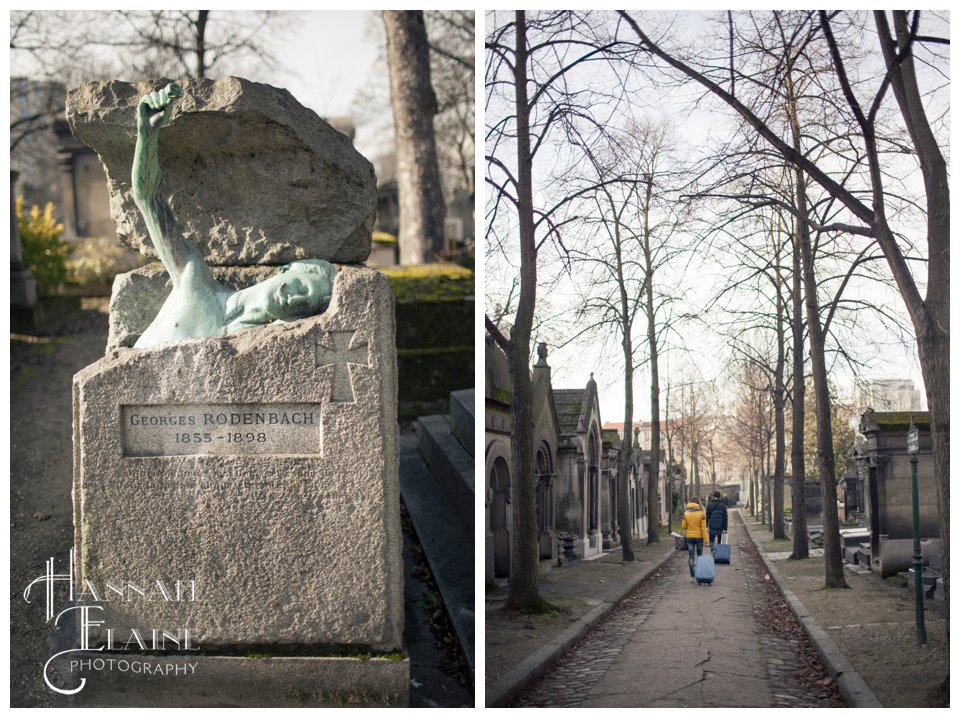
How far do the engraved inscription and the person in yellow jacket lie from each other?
2219mm

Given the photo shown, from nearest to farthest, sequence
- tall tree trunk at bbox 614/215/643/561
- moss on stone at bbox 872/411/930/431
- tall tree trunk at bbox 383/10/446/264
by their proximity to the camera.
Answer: moss on stone at bbox 872/411/930/431, tall tree trunk at bbox 614/215/643/561, tall tree trunk at bbox 383/10/446/264

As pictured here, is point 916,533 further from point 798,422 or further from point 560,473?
point 560,473

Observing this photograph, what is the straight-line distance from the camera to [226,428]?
499cm

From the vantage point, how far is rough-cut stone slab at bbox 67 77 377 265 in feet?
18.2

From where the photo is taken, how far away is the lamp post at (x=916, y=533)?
526 centimetres

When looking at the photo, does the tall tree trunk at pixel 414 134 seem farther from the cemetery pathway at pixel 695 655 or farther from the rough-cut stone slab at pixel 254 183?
the cemetery pathway at pixel 695 655

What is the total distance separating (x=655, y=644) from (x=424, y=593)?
5.29 ft

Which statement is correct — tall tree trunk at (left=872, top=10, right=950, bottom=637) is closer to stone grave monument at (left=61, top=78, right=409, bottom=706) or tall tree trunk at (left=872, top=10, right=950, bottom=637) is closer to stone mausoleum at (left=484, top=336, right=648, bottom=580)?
stone mausoleum at (left=484, top=336, right=648, bottom=580)

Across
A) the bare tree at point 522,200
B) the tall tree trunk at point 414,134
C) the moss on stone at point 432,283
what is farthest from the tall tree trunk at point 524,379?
the tall tree trunk at point 414,134

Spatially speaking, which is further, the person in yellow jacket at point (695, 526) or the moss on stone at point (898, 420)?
the person in yellow jacket at point (695, 526)

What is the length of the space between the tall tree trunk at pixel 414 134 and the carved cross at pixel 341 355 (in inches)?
415

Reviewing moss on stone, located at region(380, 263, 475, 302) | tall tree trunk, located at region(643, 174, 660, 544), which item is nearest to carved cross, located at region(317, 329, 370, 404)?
tall tree trunk, located at region(643, 174, 660, 544)

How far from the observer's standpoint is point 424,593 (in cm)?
626
